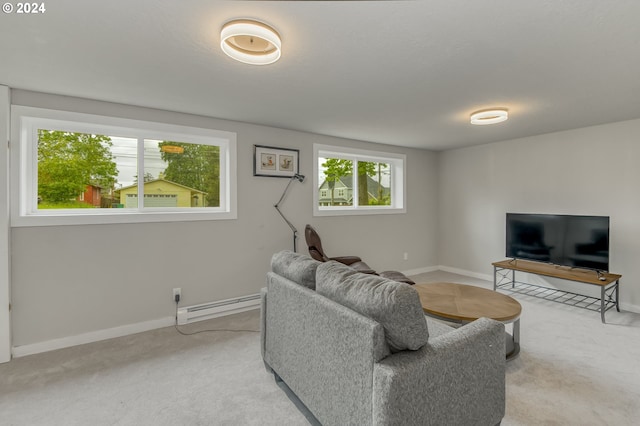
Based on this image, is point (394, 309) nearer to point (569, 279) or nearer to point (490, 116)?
point (490, 116)

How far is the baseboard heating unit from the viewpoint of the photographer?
3.22 metres

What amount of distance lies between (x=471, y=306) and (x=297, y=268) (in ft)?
5.20

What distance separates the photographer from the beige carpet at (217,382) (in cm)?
183

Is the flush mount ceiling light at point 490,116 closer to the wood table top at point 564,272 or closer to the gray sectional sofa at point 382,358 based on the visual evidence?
the wood table top at point 564,272

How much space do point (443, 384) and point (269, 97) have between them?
8.42ft

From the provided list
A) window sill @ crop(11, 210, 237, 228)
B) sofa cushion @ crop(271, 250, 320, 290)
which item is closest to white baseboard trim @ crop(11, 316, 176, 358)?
window sill @ crop(11, 210, 237, 228)

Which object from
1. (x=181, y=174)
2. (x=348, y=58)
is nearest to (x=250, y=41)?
(x=348, y=58)

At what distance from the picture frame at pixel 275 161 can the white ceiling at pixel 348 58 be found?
1.78ft

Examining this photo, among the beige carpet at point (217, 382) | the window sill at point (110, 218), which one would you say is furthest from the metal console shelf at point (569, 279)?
the window sill at point (110, 218)

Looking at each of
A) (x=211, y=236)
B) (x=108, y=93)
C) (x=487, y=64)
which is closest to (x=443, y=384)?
(x=487, y=64)

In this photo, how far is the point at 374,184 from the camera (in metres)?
5.15

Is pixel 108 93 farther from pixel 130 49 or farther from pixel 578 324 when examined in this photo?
pixel 578 324

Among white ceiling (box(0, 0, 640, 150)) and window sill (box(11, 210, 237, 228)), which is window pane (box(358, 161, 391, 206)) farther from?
window sill (box(11, 210, 237, 228))

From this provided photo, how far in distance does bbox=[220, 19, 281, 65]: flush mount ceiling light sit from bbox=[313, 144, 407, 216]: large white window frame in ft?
7.93
